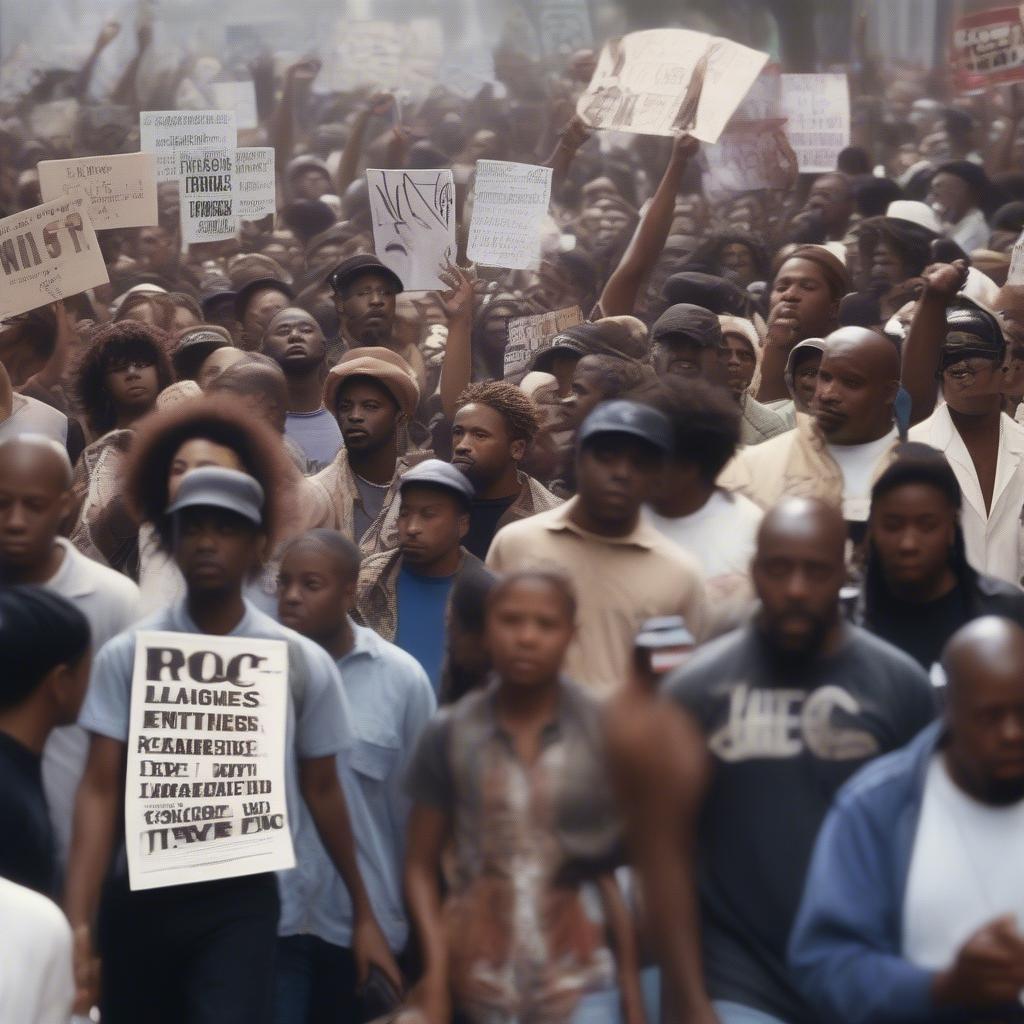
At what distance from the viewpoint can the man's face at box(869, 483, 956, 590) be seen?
5.57 m

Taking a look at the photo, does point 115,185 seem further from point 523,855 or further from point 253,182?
point 523,855

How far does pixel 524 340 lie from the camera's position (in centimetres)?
982

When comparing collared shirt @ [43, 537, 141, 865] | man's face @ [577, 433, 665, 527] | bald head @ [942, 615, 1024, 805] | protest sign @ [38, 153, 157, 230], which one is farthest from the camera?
protest sign @ [38, 153, 157, 230]

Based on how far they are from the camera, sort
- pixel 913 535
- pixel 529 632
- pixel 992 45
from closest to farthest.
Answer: pixel 529 632, pixel 913 535, pixel 992 45

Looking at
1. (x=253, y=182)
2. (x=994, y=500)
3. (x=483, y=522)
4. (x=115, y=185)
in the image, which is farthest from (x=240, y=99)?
(x=994, y=500)

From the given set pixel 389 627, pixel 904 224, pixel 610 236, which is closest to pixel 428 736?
pixel 389 627

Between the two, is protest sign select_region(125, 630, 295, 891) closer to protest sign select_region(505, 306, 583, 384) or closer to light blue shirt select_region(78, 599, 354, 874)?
light blue shirt select_region(78, 599, 354, 874)

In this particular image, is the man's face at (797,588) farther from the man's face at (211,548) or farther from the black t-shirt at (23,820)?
the black t-shirt at (23,820)

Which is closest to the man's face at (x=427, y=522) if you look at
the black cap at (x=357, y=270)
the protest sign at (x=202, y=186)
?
the black cap at (x=357, y=270)

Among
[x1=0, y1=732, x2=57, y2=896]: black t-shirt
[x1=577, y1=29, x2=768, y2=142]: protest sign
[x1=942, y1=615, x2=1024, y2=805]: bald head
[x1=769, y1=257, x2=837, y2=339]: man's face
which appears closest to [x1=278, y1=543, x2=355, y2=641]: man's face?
[x1=0, y1=732, x2=57, y2=896]: black t-shirt

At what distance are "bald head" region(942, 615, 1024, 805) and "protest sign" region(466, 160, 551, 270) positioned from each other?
22.5 feet

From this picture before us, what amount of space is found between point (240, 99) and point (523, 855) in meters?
12.4

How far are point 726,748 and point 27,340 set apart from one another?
5909 mm

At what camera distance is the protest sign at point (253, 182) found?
11.6 meters
